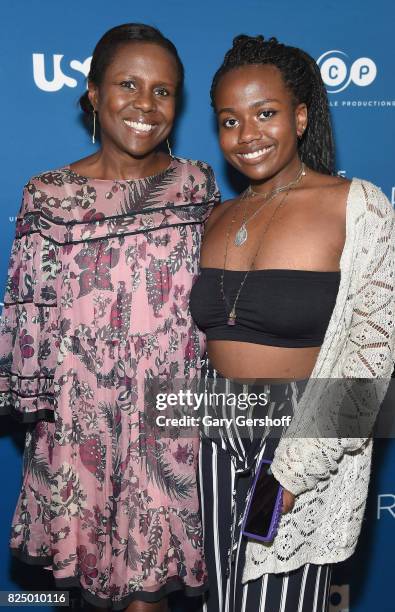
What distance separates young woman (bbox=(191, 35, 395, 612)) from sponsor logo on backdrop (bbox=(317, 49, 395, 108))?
1.82ft

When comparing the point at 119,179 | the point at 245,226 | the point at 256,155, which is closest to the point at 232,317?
the point at 245,226

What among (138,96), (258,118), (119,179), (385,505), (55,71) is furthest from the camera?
(385,505)

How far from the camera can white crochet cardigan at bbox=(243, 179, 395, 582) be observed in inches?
59.1

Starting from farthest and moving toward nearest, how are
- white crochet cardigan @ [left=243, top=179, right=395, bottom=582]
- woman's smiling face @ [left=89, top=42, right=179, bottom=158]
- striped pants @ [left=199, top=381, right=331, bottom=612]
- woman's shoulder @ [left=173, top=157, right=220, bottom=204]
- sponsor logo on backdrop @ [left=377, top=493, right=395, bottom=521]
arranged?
sponsor logo on backdrop @ [left=377, top=493, right=395, bottom=521]
woman's shoulder @ [left=173, top=157, right=220, bottom=204]
woman's smiling face @ [left=89, top=42, right=179, bottom=158]
striped pants @ [left=199, top=381, right=331, bottom=612]
white crochet cardigan @ [left=243, top=179, right=395, bottom=582]

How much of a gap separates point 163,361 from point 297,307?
0.39 meters

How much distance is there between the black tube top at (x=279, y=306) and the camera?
61.5 inches

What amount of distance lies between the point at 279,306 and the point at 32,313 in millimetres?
652

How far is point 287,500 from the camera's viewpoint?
1.54m

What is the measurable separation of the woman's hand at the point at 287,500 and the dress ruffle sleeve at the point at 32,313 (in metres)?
0.66

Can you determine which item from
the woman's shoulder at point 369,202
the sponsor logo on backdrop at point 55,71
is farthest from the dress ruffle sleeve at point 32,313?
the woman's shoulder at point 369,202

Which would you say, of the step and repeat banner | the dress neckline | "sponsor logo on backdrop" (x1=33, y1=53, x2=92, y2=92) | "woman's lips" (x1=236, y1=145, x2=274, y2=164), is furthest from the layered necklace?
"sponsor logo on backdrop" (x1=33, y1=53, x2=92, y2=92)

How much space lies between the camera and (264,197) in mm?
1786

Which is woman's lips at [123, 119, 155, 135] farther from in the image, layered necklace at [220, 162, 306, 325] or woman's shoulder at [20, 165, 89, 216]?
layered necklace at [220, 162, 306, 325]

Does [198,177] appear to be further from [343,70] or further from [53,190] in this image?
[343,70]
